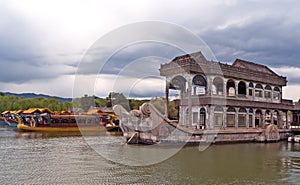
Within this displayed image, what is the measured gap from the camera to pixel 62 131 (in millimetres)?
43281

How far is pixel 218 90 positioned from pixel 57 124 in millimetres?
24022

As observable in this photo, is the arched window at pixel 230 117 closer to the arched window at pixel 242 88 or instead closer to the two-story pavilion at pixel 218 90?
the two-story pavilion at pixel 218 90

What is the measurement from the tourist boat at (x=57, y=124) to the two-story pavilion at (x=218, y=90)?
19152 mm

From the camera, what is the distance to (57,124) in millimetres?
44438

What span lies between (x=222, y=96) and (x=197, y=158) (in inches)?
454

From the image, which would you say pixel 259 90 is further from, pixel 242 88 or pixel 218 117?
pixel 218 117

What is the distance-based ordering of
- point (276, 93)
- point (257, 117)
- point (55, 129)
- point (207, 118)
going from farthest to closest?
1. point (55, 129)
2. point (257, 117)
3. point (276, 93)
4. point (207, 118)

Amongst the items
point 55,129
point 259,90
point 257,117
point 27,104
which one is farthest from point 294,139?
point 27,104

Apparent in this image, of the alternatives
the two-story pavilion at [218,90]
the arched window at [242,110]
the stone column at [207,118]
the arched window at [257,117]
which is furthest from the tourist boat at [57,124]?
the arched window at [242,110]

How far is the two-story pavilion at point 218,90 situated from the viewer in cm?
2795

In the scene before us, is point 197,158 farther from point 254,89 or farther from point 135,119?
point 254,89

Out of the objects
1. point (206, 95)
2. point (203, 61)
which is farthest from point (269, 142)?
point (203, 61)

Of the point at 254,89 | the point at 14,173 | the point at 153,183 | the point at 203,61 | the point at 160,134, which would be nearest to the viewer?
the point at 153,183

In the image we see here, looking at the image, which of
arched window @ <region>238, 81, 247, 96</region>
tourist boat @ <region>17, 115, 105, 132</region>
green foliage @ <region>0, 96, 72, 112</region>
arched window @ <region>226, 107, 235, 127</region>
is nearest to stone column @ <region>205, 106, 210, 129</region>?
arched window @ <region>226, 107, 235, 127</region>
